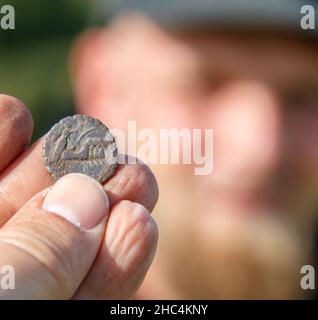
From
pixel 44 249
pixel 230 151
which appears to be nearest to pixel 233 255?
pixel 230 151

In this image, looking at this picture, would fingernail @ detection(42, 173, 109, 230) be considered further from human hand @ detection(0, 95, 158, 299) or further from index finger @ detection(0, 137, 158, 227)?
index finger @ detection(0, 137, 158, 227)

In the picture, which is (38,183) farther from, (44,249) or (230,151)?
(230,151)

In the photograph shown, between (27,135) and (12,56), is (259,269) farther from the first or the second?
(12,56)

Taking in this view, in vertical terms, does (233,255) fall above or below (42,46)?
below

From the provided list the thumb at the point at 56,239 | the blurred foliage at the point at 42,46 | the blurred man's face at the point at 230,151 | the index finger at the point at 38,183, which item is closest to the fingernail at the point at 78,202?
the thumb at the point at 56,239

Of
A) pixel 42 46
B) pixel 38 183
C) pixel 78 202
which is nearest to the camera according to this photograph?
pixel 78 202

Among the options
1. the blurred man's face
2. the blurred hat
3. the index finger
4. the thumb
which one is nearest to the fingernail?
the thumb
